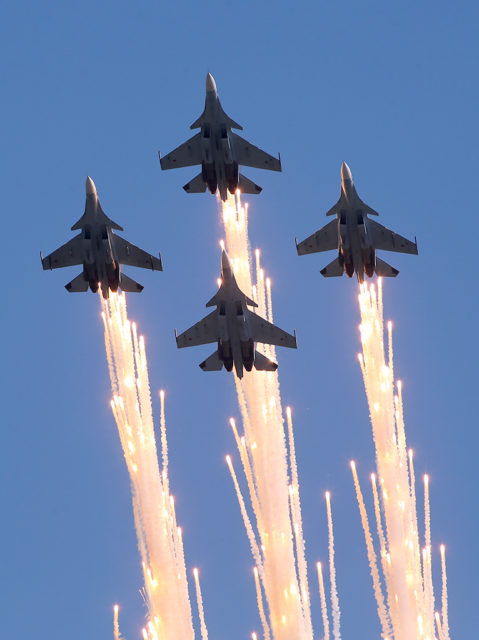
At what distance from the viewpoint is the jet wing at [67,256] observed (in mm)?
55531

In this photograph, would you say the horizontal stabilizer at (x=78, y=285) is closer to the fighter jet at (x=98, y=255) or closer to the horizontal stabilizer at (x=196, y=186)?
the fighter jet at (x=98, y=255)

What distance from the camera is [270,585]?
53.8 metres

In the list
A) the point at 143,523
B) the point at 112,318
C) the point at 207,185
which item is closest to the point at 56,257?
the point at 112,318

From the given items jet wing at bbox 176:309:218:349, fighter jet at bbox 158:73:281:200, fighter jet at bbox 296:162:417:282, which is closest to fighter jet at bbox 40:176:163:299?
jet wing at bbox 176:309:218:349

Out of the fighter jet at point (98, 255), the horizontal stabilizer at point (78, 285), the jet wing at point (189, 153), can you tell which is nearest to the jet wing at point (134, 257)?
the fighter jet at point (98, 255)

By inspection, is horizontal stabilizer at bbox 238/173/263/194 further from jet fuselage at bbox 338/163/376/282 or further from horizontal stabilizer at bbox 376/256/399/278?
horizontal stabilizer at bbox 376/256/399/278

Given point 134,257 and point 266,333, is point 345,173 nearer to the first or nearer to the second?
point 266,333

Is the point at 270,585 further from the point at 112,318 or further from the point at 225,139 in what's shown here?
the point at 225,139

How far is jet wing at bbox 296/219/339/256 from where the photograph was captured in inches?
2272

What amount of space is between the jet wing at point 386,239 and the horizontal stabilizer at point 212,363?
9843mm

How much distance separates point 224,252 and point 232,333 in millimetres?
4223

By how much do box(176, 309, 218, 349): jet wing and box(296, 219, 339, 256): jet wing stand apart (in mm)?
6650

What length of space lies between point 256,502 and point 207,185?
51.1 feet

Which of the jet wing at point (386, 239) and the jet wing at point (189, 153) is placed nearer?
the jet wing at point (386, 239)
